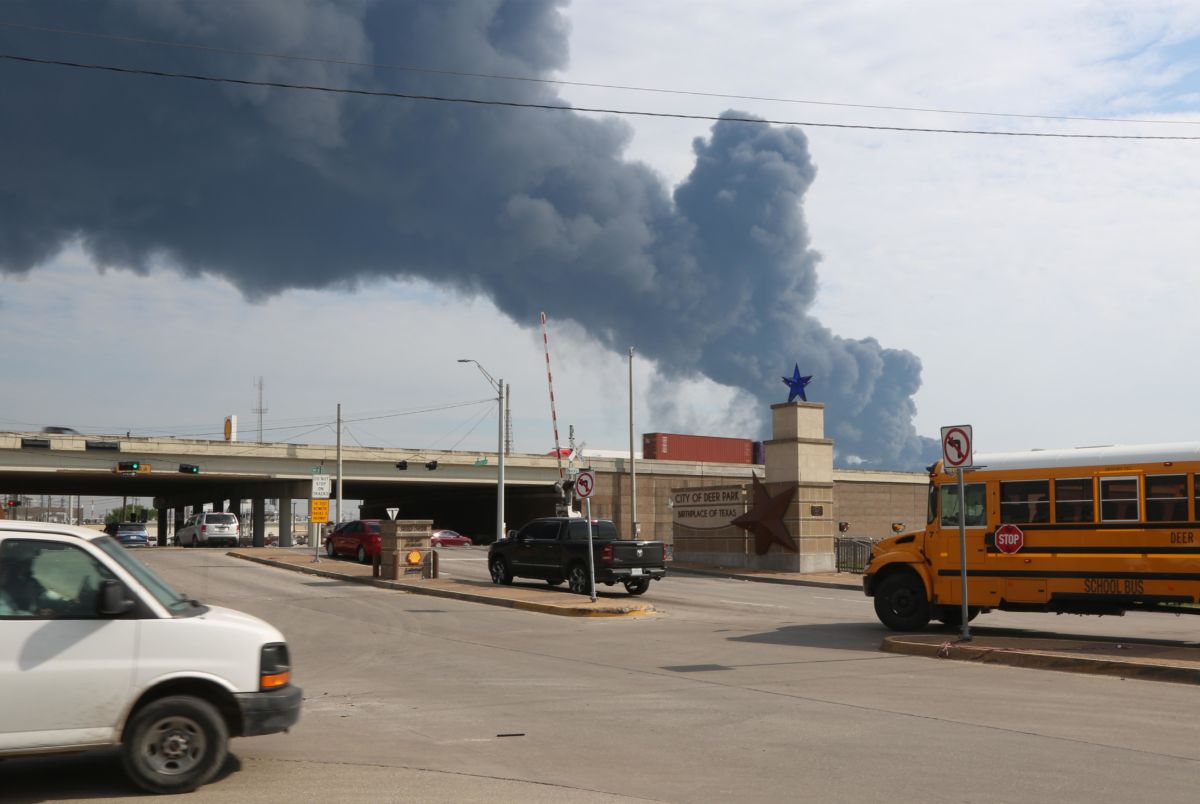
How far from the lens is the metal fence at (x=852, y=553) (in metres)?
38.9

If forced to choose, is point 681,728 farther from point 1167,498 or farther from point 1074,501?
point 1167,498

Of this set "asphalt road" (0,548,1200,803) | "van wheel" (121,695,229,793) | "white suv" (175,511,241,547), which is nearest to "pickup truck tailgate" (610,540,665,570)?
"asphalt road" (0,548,1200,803)

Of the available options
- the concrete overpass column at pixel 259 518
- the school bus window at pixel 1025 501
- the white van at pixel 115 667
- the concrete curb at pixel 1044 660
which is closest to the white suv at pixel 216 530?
the concrete overpass column at pixel 259 518

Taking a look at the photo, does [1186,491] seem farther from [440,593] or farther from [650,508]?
[650,508]

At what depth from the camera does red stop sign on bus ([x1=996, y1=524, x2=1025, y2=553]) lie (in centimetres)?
1658

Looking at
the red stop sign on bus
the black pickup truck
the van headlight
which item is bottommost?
the black pickup truck

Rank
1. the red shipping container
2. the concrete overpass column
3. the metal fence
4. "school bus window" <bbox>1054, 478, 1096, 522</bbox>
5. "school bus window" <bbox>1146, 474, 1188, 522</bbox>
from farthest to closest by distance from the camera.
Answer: the red shipping container → the concrete overpass column → the metal fence → "school bus window" <bbox>1054, 478, 1096, 522</bbox> → "school bus window" <bbox>1146, 474, 1188, 522</bbox>

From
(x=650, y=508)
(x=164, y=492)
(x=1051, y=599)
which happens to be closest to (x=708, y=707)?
(x=1051, y=599)

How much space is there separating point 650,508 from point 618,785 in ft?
228

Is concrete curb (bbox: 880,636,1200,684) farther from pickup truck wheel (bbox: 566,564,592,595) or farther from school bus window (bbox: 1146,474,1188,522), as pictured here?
pickup truck wheel (bbox: 566,564,592,595)

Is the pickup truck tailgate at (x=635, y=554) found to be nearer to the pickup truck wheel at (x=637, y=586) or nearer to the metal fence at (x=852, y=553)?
the pickup truck wheel at (x=637, y=586)

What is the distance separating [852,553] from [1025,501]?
76.9 feet

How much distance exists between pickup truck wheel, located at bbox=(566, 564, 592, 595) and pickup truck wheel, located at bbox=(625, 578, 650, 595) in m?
1.11

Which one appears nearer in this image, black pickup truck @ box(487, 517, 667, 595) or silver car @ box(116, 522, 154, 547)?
black pickup truck @ box(487, 517, 667, 595)
